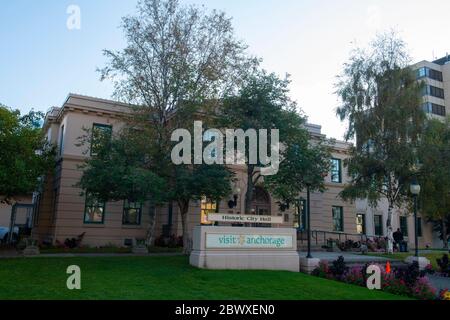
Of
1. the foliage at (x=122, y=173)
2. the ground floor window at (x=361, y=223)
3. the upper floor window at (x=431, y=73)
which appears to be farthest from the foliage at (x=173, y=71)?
the upper floor window at (x=431, y=73)

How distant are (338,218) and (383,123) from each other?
11.7 m

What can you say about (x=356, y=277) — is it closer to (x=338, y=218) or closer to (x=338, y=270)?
(x=338, y=270)

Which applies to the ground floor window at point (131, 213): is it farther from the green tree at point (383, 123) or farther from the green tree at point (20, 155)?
the green tree at point (383, 123)

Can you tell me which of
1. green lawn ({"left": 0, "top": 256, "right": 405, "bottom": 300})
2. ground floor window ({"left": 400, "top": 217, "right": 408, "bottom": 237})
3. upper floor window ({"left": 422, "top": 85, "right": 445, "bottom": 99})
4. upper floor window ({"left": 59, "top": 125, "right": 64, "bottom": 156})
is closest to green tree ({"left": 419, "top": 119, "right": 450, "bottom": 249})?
ground floor window ({"left": 400, "top": 217, "right": 408, "bottom": 237})

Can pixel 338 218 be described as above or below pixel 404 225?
above

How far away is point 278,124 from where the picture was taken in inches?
722

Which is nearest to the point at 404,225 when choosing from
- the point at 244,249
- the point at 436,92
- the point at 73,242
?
the point at 244,249

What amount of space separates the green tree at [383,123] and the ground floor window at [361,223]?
28.7 feet

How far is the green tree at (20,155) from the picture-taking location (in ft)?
64.6

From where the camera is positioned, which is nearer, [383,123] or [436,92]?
[383,123]

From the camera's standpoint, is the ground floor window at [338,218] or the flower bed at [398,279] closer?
the flower bed at [398,279]
